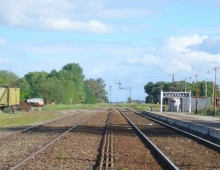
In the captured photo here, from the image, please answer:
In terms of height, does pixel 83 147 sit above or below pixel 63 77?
below

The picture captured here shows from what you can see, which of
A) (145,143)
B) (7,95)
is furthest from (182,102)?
(145,143)

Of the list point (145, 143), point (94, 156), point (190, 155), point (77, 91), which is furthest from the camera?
point (77, 91)

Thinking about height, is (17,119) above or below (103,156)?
above

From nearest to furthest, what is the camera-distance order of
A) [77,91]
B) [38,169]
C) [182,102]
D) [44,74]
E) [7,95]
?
[38,169], [7,95], [182,102], [77,91], [44,74]

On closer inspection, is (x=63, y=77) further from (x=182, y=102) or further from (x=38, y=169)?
(x=38, y=169)

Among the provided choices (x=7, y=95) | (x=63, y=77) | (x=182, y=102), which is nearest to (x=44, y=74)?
(x=63, y=77)

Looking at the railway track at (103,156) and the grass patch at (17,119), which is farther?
the grass patch at (17,119)

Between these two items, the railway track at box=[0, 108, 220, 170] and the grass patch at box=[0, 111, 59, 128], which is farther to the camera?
the grass patch at box=[0, 111, 59, 128]

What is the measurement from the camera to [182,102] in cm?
9150

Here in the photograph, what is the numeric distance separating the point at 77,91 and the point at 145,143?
156 metres

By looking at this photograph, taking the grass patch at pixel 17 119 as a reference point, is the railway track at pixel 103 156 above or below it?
below

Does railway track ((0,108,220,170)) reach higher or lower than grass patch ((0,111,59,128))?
lower

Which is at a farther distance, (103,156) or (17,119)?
(17,119)

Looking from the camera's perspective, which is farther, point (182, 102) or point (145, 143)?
point (182, 102)
